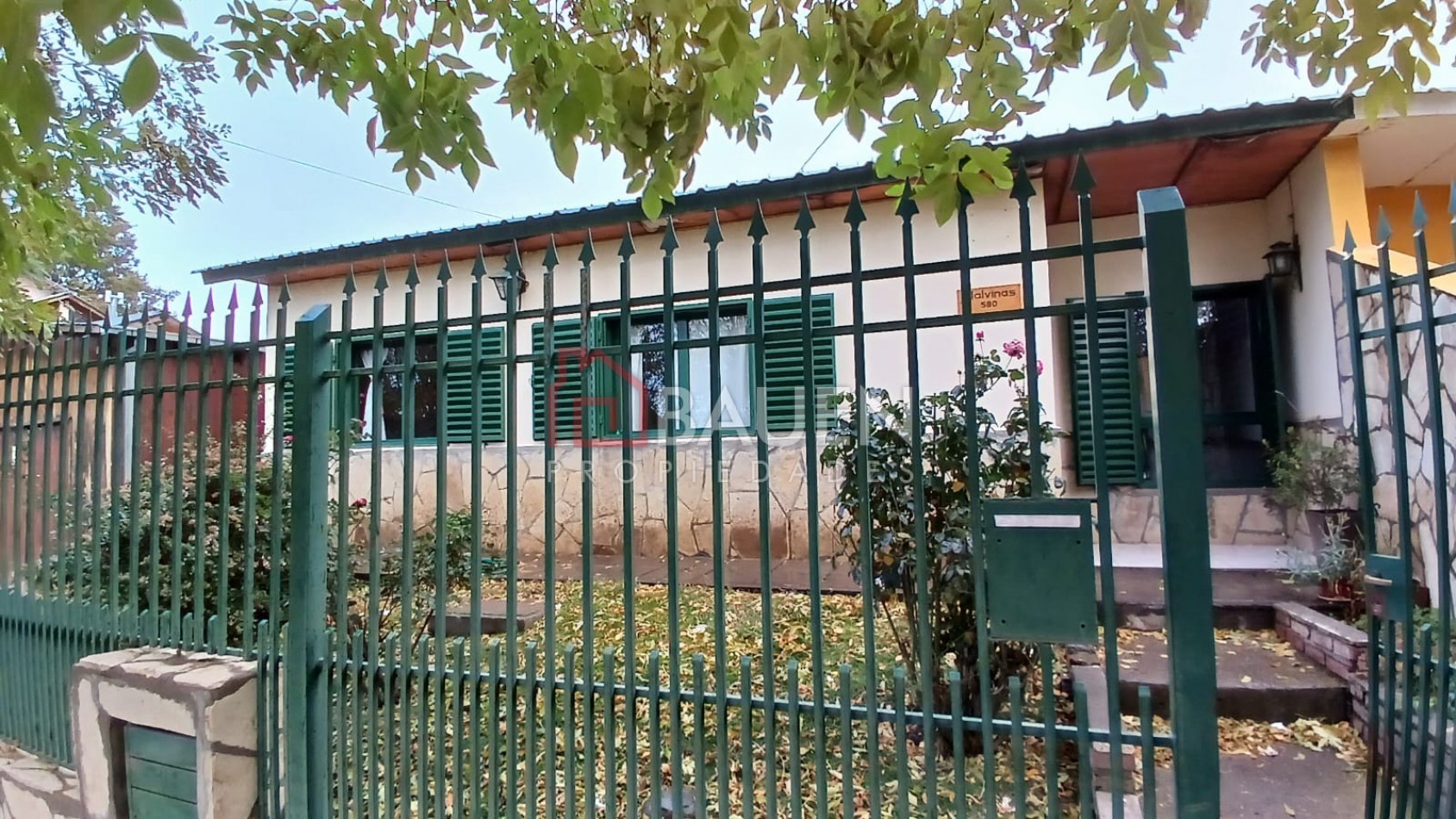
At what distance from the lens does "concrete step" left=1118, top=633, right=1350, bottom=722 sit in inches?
124

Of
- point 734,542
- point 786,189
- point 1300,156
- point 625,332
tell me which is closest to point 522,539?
point 734,542

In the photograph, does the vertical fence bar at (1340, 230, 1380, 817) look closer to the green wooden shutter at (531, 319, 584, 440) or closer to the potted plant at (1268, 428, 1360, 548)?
the potted plant at (1268, 428, 1360, 548)

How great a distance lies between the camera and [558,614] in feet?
17.2

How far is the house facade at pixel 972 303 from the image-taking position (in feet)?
16.5

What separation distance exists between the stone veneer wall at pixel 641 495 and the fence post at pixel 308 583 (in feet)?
13.4

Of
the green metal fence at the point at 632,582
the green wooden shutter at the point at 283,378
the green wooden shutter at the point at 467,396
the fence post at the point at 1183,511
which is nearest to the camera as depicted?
the fence post at the point at 1183,511

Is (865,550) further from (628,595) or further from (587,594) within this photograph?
(587,594)

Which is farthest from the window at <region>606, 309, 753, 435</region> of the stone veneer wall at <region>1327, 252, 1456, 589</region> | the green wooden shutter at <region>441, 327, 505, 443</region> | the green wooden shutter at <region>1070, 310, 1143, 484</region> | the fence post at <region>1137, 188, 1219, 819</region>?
the fence post at <region>1137, 188, 1219, 819</region>

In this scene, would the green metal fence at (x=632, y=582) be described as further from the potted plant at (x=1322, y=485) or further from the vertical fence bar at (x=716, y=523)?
the potted plant at (x=1322, y=485)

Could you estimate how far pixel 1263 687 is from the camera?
3184mm

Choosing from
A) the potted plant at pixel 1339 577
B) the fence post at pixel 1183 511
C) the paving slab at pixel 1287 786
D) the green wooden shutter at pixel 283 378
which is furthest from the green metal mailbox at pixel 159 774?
the potted plant at pixel 1339 577

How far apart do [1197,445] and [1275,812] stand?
6.55 feet

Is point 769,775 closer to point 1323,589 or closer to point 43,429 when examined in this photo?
point 43,429

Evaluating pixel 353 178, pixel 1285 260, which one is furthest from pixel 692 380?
pixel 353 178
